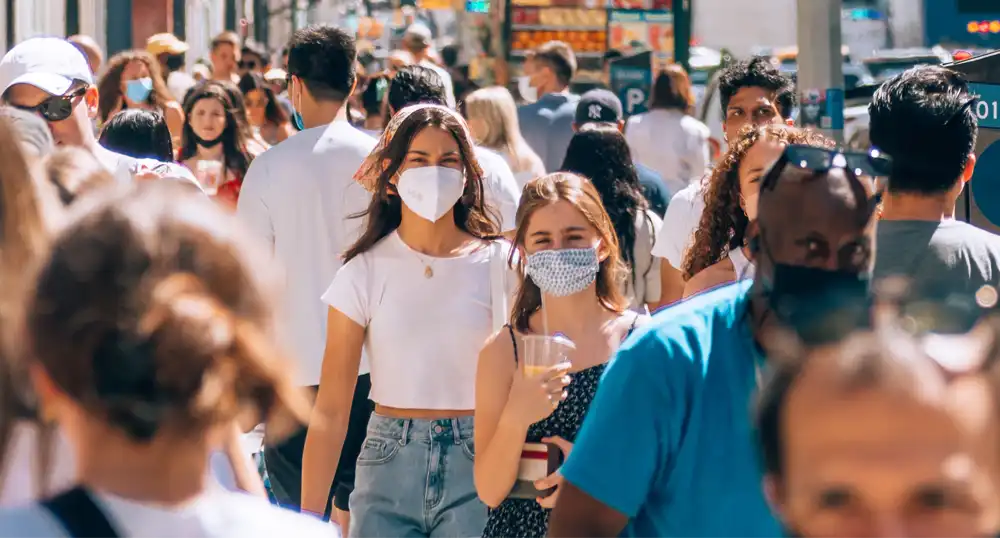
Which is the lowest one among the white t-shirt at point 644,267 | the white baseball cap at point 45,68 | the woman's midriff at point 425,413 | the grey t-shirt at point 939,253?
the woman's midriff at point 425,413

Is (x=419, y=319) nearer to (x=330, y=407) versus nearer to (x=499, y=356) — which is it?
(x=330, y=407)

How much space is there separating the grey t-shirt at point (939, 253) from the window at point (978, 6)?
22.1m

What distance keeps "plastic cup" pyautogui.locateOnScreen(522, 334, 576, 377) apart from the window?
880 inches

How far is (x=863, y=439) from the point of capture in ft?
5.20

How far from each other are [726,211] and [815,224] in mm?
2377

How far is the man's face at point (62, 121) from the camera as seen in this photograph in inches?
213

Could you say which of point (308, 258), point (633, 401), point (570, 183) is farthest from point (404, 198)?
point (633, 401)

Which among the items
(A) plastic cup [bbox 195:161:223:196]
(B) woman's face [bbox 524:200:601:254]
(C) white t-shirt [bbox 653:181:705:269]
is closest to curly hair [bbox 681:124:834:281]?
(B) woman's face [bbox 524:200:601:254]

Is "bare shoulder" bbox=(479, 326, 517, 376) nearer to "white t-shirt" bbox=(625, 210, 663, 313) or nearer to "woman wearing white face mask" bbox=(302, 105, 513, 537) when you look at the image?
"woman wearing white face mask" bbox=(302, 105, 513, 537)

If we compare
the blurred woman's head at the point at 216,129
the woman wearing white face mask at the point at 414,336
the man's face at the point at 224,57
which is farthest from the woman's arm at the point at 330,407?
the man's face at the point at 224,57

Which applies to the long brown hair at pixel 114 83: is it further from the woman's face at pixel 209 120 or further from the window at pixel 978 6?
the window at pixel 978 6

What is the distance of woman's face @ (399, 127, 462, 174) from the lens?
496cm

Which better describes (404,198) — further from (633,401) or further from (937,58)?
(937,58)

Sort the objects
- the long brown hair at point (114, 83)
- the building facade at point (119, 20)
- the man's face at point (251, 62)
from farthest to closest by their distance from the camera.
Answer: the building facade at point (119, 20)
the man's face at point (251, 62)
the long brown hair at point (114, 83)
